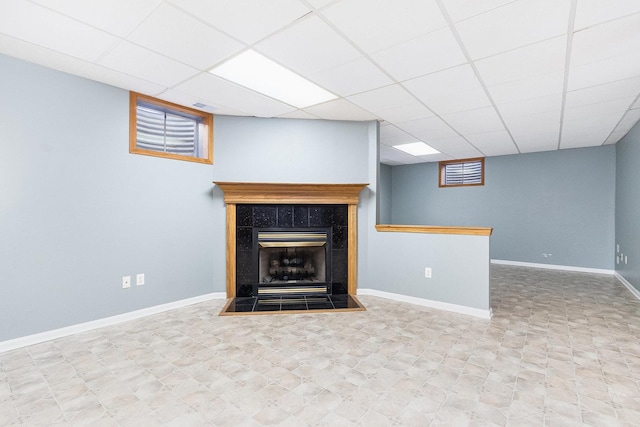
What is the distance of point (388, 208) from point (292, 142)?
191 inches

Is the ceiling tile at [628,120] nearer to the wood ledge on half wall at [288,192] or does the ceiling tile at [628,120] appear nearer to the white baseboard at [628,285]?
the white baseboard at [628,285]

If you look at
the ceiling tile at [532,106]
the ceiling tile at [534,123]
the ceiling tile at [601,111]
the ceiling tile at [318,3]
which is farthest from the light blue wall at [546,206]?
the ceiling tile at [318,3]

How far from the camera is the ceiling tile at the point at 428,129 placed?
404 centimetres

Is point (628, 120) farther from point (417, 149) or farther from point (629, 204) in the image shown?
point (417, 149)

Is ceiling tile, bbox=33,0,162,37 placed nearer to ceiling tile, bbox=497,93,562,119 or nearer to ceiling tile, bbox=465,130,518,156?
ceiling tile, bbox=497,93,562,119

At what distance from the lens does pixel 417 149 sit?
5.81 m

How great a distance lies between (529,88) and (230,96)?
122 inches

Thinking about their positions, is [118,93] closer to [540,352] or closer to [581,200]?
[540,352]

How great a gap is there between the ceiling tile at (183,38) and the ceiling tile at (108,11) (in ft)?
0.17

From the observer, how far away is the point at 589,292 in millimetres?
4094

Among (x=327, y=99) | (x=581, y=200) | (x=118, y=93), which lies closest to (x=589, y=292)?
(x=581, y=200)

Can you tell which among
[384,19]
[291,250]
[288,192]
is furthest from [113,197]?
[384,19]

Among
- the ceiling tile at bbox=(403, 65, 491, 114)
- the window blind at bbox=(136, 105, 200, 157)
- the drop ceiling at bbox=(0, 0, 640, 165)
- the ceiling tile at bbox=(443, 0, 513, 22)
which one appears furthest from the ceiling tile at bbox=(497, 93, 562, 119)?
the window blind at bbox=(136, 105, 200, 157)

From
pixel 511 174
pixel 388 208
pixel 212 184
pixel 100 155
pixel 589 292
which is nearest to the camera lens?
pixel 100 155
